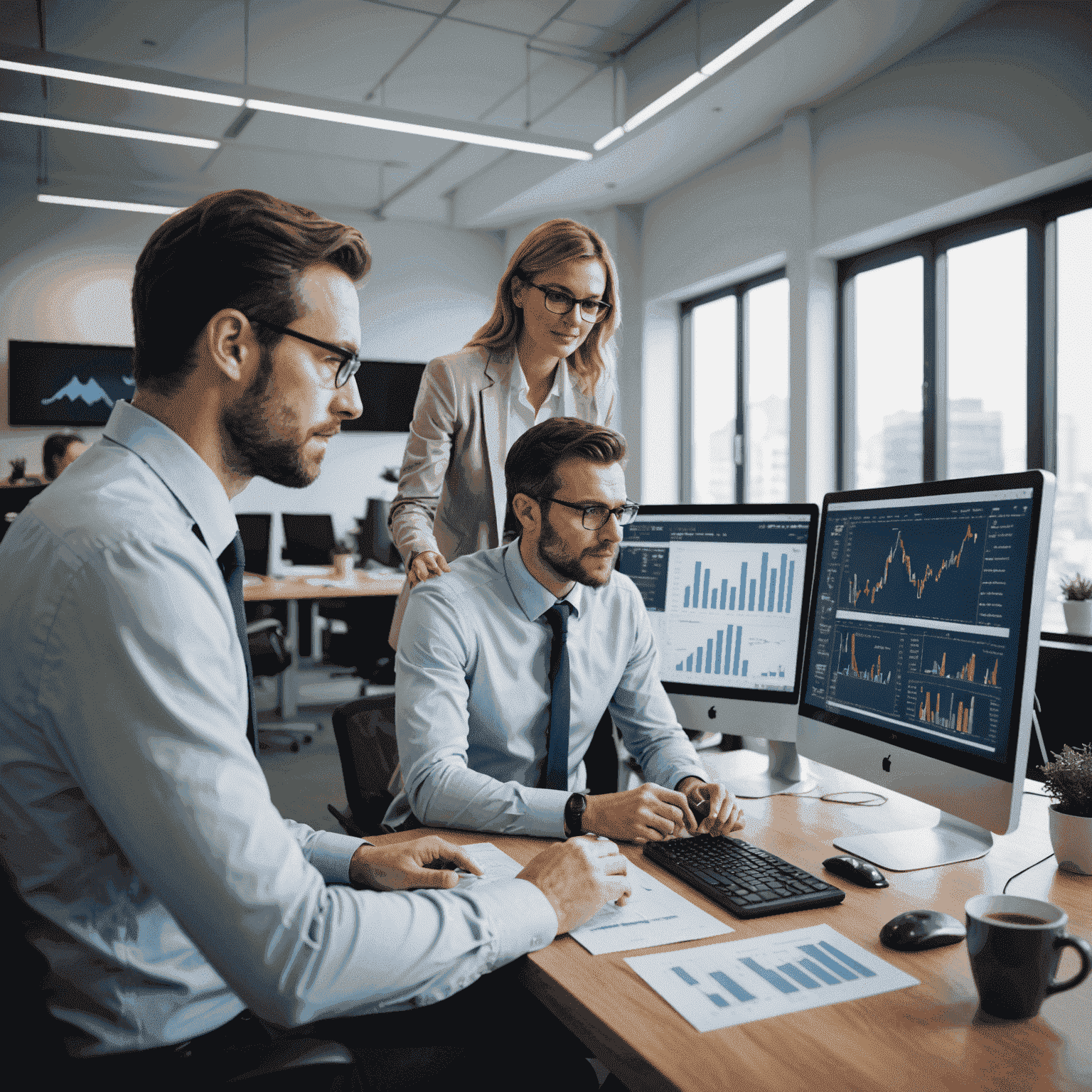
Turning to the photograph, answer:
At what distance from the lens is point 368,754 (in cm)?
174

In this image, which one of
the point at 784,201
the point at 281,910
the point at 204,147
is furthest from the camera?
the point at 204,147

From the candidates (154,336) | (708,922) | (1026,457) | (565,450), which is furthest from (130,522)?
(1026,457)

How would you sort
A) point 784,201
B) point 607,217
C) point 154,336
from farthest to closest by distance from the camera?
1. point 607,217
2. point 784,201
3. point 154,336

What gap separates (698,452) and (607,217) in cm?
193

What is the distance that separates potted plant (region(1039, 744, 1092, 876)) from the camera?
116 cm

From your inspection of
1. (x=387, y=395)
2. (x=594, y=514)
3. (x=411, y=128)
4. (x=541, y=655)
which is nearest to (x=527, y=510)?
(x=594, y=514)

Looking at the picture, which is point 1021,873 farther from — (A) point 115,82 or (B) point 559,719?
(A) point 115,82

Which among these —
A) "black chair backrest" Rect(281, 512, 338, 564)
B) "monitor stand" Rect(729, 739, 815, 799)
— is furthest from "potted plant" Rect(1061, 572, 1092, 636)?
"black chair backrest" Rect(281, 512, 338, 564)

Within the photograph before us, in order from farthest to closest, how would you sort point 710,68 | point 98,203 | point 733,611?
point 98,203 → point 710,68 → point 733,611

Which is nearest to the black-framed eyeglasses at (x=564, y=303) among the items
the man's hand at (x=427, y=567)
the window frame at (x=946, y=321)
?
the man's hand at (x=427, y=567)

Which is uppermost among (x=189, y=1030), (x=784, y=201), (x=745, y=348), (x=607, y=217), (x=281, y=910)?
(x=607, y=217)

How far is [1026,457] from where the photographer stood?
461 centimetres

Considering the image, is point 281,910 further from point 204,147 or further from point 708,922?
point 204,147

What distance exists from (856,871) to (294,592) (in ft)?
13.7
